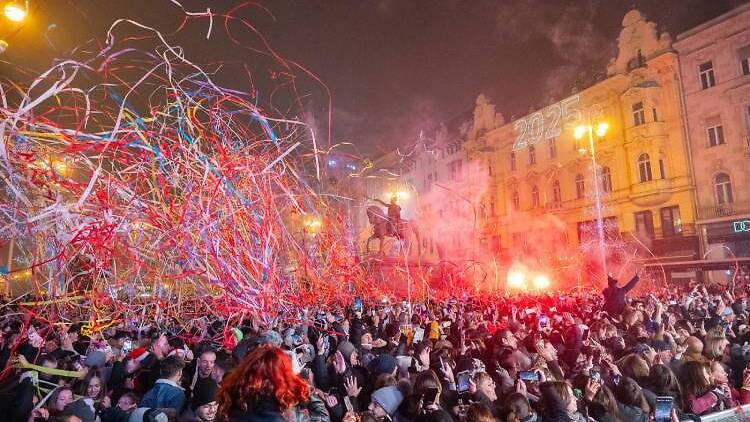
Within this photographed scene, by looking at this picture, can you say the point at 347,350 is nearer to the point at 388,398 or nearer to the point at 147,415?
the point at 388,398

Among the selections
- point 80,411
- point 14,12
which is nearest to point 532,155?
point 14,12

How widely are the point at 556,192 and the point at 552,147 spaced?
391 cm

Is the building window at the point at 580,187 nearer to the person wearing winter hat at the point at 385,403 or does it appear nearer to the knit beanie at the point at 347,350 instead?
the knit beanie at the point at 347,350

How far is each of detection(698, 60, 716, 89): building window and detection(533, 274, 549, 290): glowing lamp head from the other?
51.1ft

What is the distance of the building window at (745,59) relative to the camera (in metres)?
26.4

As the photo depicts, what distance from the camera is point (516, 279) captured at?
34000 millimetres

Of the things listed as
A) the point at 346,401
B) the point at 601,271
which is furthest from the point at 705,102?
the point at 346,401

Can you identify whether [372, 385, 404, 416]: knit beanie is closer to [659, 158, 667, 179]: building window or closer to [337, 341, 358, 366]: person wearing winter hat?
[337, 341, 358, 366]: person wearing winter hat

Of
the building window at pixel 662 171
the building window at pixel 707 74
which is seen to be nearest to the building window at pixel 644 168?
the building window at pixel 662 171

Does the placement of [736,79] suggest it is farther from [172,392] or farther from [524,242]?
[172,392]

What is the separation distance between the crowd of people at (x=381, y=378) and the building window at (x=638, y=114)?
2595 cm

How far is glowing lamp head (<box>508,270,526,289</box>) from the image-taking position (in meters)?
32.6

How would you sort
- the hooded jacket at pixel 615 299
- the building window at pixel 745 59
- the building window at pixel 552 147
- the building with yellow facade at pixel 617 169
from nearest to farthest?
1. the hooded jacket at pixel 615 299
2. the building window at pixel 745 59
3. the building with yellow facade at pixel 617 169
4. the building window at pixel 552 147

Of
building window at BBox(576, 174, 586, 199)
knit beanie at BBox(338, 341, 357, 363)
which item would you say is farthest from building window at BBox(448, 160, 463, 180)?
knit beanie at BBox(338, 341, 357, 363)
